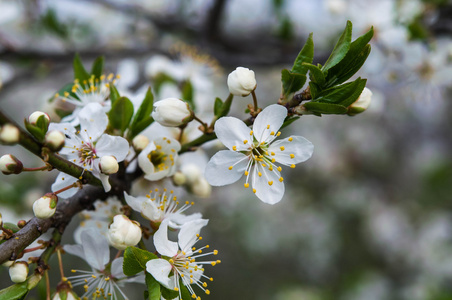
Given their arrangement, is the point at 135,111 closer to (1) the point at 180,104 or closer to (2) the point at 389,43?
(1) the point at 180,104

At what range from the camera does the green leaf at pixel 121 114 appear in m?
1.13

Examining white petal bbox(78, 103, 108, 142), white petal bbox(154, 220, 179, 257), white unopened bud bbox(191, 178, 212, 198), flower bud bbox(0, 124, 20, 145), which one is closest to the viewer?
flower bud bbox(0, 124, 20, 145)

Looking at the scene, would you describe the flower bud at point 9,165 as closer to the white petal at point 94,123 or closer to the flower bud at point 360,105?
the white petal at point 94,123

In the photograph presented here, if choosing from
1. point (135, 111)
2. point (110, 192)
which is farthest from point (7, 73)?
point (110, 192)

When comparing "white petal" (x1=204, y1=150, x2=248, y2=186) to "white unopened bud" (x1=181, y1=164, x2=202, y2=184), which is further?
"white unopened bud" (x1=181, y1=164, x2=202, y2=184)

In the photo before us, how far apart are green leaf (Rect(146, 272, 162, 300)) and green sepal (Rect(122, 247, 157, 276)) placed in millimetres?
28

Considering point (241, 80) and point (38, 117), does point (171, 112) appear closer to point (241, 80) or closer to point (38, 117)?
point (241, 80)

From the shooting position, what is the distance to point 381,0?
243cm

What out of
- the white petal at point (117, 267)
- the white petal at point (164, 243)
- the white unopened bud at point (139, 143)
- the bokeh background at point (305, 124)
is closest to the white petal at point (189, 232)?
the white petal at point (164, 243)

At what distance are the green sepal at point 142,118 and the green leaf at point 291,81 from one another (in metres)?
0.42

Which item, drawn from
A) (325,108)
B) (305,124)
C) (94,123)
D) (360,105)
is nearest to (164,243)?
(94,123)

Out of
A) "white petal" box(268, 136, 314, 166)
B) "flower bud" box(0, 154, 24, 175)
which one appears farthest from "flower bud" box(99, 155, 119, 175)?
"white petal" box(268, 136, 314, 166)

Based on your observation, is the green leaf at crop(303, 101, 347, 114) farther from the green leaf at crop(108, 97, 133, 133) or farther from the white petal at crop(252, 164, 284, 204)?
the green leaf at crop(108, 97, 133, 133)

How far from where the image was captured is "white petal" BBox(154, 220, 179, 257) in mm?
994
